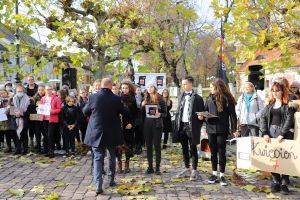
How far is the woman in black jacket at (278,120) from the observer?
6.48 m

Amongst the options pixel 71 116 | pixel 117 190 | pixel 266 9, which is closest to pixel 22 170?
pixel 71 116

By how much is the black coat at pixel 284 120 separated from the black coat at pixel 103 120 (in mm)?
2456

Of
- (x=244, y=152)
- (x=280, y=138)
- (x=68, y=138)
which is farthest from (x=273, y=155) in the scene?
(x=68, y=138)

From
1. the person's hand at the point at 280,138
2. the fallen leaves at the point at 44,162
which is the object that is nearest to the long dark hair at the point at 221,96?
the person's hand at the point at 280,138

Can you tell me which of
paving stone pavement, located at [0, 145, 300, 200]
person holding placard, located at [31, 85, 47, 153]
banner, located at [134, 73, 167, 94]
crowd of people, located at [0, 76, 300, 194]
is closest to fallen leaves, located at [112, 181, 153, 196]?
paving stone pavement, located at [0, 145, 300, 200]

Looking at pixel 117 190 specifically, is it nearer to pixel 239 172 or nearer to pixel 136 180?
pixel 136 180

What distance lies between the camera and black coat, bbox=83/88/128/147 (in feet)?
22.1

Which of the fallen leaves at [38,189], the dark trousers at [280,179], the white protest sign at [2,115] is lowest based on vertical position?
the fallen leaves at [38,189]

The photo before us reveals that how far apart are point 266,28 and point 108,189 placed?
530 cm

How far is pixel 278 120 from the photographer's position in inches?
261

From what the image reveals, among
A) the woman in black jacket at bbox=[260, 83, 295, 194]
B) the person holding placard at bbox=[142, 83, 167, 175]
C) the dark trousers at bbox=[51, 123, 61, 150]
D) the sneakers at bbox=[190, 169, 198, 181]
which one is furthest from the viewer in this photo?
the dark trousers at bbox=[51, 123, 61, 150]

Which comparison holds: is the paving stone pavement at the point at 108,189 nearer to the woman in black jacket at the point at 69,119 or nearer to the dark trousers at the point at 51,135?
the dark trousers at the point at 51,135

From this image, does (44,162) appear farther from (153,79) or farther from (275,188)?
(153,79)

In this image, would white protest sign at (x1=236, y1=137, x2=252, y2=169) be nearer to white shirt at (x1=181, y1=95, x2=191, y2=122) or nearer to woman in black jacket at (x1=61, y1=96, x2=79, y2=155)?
white shirt at (x1=181, y1=95, x2=191, y2=122)
